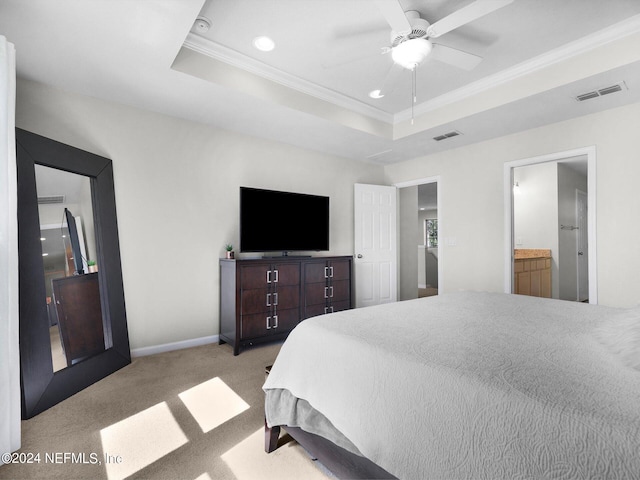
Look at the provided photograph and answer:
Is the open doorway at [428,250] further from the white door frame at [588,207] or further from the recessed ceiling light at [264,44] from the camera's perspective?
the recessed ceiling light at [264,44]

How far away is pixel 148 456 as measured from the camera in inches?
→ 63.3

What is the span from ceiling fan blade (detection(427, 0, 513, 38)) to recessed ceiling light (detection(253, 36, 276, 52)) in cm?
118

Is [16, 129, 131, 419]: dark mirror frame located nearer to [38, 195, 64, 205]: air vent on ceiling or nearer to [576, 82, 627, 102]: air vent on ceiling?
[38, 195, 64, 205]: air vent on ceiling

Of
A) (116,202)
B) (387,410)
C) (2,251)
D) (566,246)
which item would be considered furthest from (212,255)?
(566,246)

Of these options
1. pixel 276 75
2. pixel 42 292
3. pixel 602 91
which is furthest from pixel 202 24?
pixel 602 91

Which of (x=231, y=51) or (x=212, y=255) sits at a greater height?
(x=231, y=51)

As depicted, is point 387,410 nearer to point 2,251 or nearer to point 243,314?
Result: point 2,251

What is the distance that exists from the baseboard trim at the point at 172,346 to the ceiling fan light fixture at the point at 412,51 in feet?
10.2

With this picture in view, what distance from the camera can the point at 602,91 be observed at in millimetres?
2736

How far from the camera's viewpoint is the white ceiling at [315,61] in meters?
2.05

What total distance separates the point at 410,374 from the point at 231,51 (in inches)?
107

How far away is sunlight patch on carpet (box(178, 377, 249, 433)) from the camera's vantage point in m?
1.94

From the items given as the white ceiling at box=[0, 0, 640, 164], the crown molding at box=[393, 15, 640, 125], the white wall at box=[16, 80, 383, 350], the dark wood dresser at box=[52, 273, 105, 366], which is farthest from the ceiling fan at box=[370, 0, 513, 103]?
the dark wood dresser at box=[52, 273, 105, 366]

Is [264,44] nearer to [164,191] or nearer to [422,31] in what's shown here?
[422,31]
